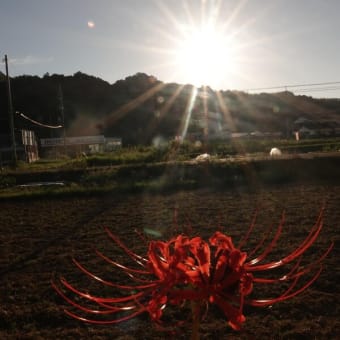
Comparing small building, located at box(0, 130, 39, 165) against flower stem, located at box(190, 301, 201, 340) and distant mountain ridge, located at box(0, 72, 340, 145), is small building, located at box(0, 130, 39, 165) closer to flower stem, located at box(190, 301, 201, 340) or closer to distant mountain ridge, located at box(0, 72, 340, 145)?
distant mountain ridge, located at box(0, 72, 340, 145)

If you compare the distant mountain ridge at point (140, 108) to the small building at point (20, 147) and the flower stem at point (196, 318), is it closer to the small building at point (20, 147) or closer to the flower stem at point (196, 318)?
the small building at point (20, 147)

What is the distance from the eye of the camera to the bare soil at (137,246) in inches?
165

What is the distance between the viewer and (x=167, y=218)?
31.7 feet

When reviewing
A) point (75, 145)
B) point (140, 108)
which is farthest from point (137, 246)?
point (140, 108)

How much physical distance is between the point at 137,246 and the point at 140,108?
251 ft

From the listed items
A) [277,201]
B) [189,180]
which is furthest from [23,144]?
[277,201]

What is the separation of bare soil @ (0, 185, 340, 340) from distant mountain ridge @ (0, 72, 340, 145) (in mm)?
55506

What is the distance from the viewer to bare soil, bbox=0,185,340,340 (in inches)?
165

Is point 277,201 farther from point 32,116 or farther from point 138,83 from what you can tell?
point 138,83

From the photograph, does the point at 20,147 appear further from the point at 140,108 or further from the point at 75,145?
the point at 140,108

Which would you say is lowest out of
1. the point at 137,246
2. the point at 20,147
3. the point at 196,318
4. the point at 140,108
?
the point at 137,246

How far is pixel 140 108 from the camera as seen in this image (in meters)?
82.4

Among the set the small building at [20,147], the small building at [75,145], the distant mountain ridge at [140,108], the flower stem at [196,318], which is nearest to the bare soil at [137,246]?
the flower stem at [196,318]

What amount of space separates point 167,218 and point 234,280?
29.2ft
